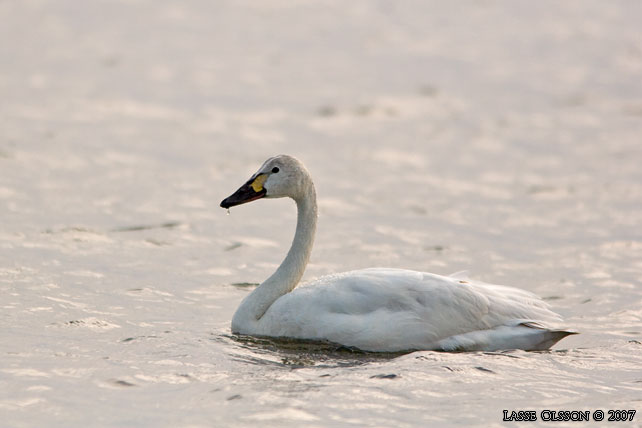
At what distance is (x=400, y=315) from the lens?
9383 mm

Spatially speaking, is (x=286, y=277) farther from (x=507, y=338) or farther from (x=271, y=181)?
(x=507, y=338)


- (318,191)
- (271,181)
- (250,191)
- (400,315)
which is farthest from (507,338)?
(318,191)

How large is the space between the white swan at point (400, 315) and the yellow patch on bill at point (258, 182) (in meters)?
0.93

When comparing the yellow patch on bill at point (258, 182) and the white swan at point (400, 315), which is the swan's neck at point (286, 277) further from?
the yellow patch on bill at point (258, 182)

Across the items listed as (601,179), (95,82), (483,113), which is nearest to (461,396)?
(601,179)

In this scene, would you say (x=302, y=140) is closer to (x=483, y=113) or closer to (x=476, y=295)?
(x=483, y=113)

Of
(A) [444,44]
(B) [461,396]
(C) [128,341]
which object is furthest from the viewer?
(A) [444,44]

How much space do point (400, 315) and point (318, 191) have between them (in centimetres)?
610

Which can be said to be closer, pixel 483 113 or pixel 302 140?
pixel 302 140

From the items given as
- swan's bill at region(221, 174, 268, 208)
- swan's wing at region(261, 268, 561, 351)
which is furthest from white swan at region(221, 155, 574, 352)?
swan's bill at region(221, 174, 268, 208)

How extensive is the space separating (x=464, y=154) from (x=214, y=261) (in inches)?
235

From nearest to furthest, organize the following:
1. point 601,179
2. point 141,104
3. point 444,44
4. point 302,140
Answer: point 601,179
point 302,140
point 141,104
point 444,44

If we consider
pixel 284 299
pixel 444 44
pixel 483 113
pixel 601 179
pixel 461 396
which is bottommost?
pixel 461 396

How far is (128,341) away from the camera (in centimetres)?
960
